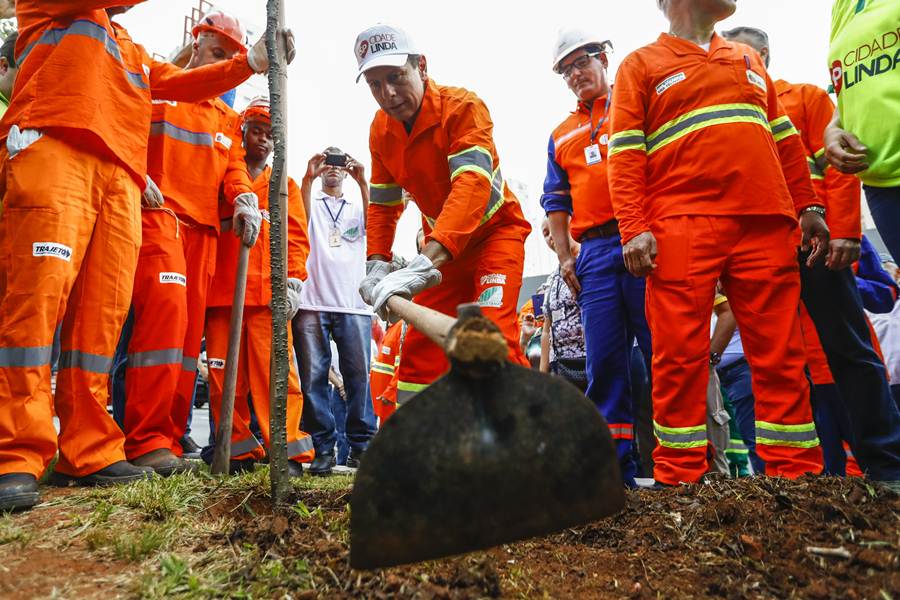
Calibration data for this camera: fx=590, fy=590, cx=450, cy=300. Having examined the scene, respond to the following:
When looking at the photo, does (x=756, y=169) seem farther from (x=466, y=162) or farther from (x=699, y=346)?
(x=466, y=162)

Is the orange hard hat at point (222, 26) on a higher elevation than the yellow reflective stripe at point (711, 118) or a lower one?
higher

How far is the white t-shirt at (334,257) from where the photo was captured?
4688mm

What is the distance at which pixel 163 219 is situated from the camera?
3.28 meters

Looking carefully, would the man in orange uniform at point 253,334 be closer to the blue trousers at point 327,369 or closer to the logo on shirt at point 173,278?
the logo on shirt at point 173,278

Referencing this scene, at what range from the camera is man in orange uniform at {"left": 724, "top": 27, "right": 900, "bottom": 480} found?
8.57ft

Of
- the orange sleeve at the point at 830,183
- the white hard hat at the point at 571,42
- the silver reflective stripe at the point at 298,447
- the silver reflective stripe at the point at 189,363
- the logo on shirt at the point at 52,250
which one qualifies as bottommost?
the silver reflective stripe at the point at 298,447

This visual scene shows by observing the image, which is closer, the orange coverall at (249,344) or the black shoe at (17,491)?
the black shoe at (17,491)

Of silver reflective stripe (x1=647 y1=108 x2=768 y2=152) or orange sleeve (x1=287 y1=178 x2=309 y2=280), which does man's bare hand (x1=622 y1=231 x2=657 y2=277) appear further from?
orange sleeve (x1=287 y1=178 x2=309 y2=280)

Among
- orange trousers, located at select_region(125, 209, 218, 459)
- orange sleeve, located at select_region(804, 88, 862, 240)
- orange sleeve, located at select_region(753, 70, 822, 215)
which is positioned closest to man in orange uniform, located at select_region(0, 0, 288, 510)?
orange trousers, located at select_region(125, 209, 218, 459)

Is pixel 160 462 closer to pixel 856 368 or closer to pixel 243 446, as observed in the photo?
pixel 243 446

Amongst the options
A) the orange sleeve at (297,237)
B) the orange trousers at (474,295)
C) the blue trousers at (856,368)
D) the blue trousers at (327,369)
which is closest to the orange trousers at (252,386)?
the orange sleeve at (297,237)

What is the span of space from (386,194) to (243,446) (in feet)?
5.73

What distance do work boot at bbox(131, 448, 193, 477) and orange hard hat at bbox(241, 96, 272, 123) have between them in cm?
233

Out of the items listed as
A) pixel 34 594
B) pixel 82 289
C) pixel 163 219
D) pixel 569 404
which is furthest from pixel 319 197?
pixel 569 404
